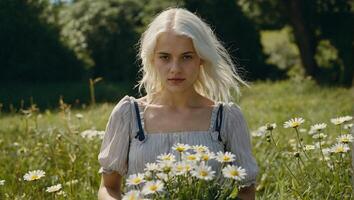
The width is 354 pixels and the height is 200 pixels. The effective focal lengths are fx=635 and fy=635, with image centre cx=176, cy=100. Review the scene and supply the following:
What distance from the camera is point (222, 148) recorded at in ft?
8.82

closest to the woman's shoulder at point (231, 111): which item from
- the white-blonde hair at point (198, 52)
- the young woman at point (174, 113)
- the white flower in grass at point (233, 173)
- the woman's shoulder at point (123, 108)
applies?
the young woman at point (174, 113)

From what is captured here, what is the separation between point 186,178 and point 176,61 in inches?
27.3

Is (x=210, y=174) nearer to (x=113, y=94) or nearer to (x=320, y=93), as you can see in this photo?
(x=320, y=93)

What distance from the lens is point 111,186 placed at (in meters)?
2.78

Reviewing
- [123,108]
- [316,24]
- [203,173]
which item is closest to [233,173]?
[203,173]

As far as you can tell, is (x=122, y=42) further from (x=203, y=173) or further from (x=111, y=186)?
(x=203, y=173)

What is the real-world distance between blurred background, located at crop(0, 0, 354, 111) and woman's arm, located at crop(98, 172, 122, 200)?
10593 mm

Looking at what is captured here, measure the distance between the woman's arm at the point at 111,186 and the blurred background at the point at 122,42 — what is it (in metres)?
10.6

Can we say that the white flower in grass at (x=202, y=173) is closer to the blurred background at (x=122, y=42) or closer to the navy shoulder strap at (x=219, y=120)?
the navy shoulder strap at (x=219, y=120)

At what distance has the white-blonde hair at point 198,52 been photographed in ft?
8.66

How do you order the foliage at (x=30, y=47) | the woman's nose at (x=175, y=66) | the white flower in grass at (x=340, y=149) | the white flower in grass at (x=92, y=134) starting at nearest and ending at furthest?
the woman's nose at (x=175, y=66)
the white flower in grass at (x=340, y=149)
the white flower in grass at (x=92, y=134)
the foliage at (x=30, y=47)

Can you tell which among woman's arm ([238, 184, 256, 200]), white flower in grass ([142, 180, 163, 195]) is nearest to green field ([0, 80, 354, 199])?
woman's arm ([238, 184, 256, 200])

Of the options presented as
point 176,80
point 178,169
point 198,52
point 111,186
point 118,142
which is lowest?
point 111,186

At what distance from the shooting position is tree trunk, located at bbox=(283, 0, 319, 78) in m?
16.5
